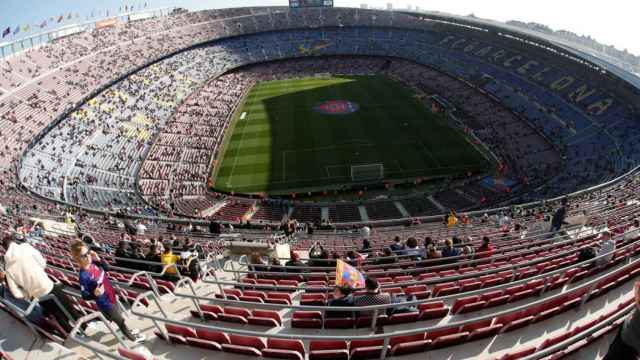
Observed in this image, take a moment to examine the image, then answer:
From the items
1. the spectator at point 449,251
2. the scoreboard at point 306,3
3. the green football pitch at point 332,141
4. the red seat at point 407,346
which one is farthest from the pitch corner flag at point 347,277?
the scoreboard at point 306,3

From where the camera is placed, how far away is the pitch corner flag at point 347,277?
7.09 m

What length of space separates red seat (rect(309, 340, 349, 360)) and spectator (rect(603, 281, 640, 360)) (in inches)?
135

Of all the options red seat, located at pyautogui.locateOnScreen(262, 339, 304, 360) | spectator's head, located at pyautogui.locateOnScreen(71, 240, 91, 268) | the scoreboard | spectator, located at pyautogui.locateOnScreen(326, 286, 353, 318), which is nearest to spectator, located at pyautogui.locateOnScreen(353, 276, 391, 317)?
spectator, located at pyautogui.locateOnScreen(326, 286, 353, 318)

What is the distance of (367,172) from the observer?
1510 inches

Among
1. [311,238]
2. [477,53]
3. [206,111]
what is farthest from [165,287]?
[477,53]

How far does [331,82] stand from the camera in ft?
229

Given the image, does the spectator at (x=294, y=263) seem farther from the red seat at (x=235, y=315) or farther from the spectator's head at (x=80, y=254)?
the spectator's head at (x=80, y=254)

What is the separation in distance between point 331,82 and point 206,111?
1001 inches

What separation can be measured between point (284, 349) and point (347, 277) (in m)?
1.79

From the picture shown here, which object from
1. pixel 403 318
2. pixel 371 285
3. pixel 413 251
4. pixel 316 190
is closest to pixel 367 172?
pixel 316 190

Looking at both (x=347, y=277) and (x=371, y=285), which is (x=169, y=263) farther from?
(x=371, y=285)

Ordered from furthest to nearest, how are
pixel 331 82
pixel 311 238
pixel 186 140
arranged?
pixel 331 82 < pixel 186 140 < pixel 311 238

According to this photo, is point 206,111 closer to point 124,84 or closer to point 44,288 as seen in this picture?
point 124,84

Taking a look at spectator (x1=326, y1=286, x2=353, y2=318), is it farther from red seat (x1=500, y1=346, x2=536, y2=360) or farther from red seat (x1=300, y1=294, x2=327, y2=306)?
red seat (x1=500, y1=346, x2=536, y2=360)
